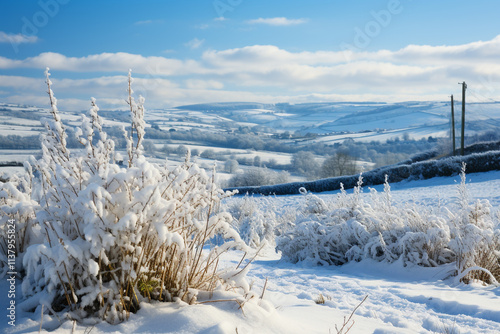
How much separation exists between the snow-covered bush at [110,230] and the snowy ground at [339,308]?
14cm

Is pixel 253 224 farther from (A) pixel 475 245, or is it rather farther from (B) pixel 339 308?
(B) pixel 339 308

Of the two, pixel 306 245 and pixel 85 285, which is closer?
pixel 85 285

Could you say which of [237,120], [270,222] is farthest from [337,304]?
[237,120]

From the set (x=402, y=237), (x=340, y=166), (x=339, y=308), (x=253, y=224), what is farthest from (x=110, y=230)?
(x=340, y=166)

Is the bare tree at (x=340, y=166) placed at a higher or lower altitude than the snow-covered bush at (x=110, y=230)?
lower

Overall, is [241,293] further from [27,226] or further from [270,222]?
[270,222]

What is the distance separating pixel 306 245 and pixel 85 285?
4.97m

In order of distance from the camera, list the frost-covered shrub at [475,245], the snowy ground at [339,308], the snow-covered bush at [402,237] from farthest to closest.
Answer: the snow-covered bush at [402,237]
the frost-covered shrub at [475,245]
the snowy ground at [339,308]

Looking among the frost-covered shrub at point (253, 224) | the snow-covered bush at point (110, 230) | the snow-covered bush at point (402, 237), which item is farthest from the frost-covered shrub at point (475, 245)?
the frost-covered shrub at point (253, 224)

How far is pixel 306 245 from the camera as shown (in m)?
6.53

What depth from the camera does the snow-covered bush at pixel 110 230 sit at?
74.1 inches

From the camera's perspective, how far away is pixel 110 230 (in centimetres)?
196

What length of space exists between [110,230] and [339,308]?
80.0 inches

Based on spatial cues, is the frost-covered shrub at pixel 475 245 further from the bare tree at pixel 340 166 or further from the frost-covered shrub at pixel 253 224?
the bare tree at pixel 340 166
